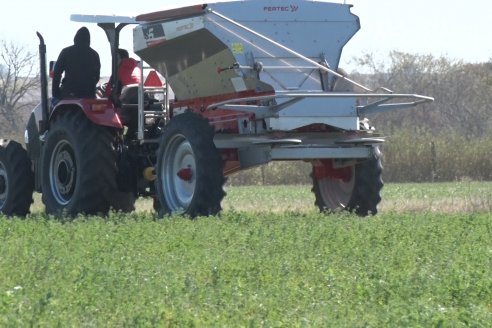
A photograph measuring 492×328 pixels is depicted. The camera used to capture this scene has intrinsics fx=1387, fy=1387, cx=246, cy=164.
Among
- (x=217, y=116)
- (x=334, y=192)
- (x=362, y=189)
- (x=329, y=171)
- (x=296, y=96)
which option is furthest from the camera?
(x=334, y=192)

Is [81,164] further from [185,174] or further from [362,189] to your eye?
[362,189]

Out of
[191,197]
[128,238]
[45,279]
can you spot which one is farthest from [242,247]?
[191,197]

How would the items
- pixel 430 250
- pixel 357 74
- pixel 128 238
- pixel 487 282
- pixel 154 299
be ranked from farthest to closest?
pixel 357 74
pixel 128 238
pixel 430 250
pixel 487 282
pixel 154 299

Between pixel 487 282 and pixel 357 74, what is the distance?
61.3 metres

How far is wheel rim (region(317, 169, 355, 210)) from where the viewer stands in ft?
58.4

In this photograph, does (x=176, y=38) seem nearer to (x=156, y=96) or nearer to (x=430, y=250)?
(x=156, y=96)

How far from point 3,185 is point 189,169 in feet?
12.6

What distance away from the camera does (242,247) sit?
1242cm

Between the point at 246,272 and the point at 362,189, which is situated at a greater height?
the point at 362,189

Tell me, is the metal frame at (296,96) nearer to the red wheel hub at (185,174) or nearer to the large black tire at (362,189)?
the large black tire at (362,189)

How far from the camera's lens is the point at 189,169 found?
16.2 meters

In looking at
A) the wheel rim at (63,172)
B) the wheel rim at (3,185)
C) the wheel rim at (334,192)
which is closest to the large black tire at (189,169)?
the wheel rim at (63,172)

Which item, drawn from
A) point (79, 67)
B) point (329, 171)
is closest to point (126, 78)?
point (79, 67)

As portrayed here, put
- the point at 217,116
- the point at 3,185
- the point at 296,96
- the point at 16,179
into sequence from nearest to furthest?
the point at 296,96, the point at 217,116, the point at 16,179, the point at 3,185
